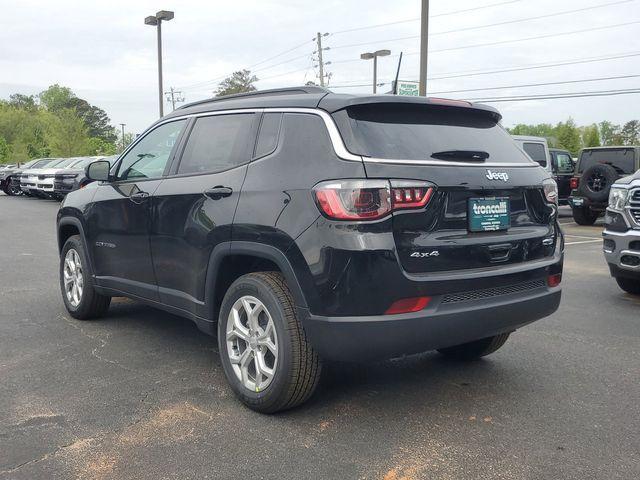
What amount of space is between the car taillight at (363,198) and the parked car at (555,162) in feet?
41.2

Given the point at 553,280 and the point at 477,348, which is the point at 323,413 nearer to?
the point at 477,348

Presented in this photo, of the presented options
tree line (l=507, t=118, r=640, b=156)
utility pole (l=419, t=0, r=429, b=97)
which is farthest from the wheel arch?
tree line (l=507, t=118, r=640, b=156)

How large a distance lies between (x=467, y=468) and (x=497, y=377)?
137 cm

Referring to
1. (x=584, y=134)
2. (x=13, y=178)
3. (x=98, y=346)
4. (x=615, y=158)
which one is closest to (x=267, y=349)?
(x=98, y=346)

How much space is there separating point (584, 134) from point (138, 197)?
126 metres

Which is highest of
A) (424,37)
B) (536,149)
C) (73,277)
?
(424,37)

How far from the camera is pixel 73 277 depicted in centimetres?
568

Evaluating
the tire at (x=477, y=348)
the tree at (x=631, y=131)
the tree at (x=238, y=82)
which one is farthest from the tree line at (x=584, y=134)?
the tire at (x=477, y=348)

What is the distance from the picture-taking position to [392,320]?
315 centimetres

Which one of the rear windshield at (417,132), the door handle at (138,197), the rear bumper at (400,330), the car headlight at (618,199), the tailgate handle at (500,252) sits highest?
the rear windshield at (417,132)

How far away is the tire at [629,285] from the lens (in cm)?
695

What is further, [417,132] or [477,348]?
[477,348]

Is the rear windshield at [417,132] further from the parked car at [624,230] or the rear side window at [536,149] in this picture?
the rear side window at [536,149]

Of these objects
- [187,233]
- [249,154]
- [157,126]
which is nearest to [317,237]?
[249,154]
